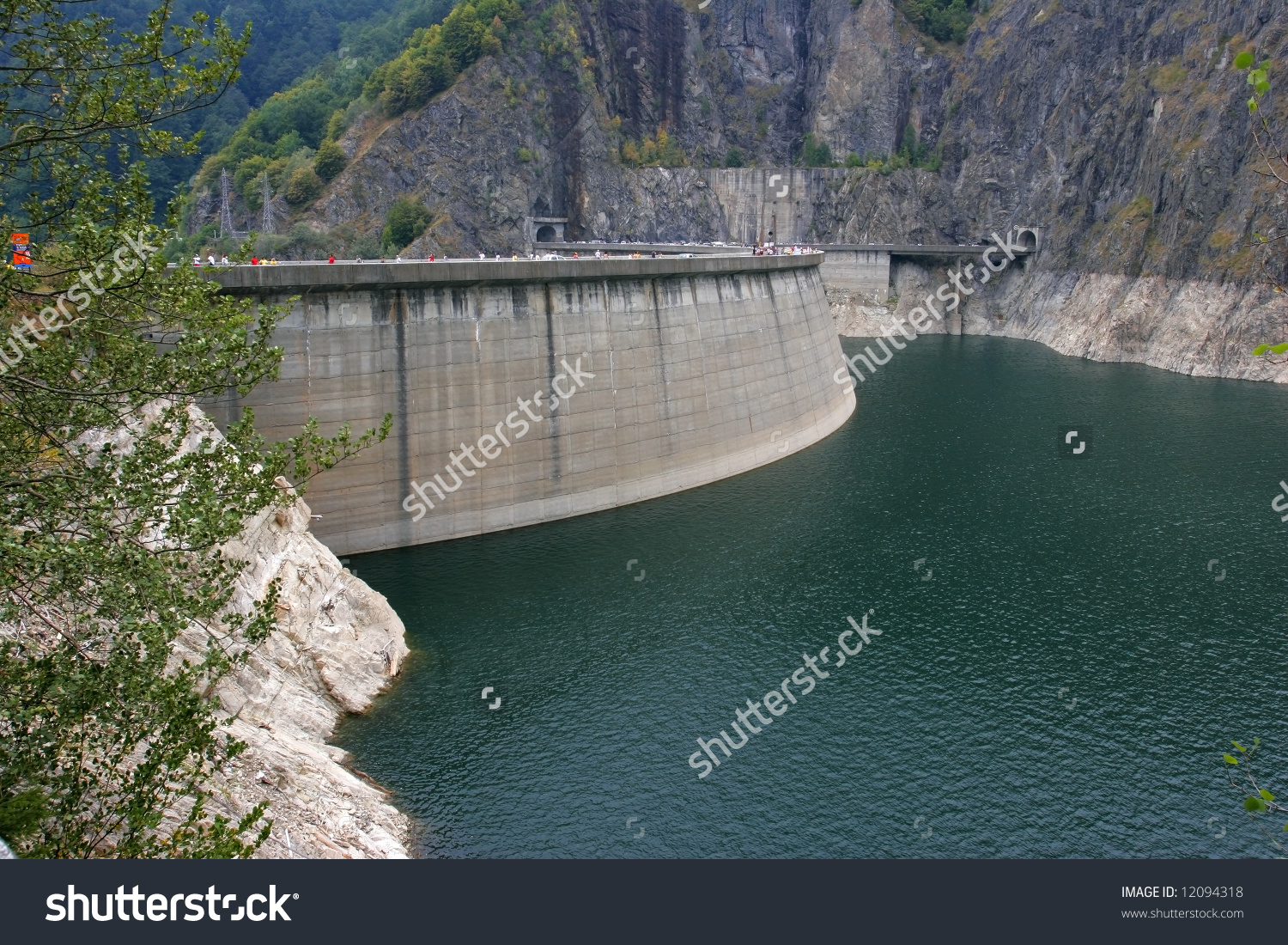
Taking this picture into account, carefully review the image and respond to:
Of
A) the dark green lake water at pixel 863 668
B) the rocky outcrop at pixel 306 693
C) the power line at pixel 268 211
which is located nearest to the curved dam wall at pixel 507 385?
the dark green lake water at pixel 863 668

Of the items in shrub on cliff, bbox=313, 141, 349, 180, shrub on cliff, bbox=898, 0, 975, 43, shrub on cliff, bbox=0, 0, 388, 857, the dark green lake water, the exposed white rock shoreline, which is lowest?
the exposed white rock shoreline

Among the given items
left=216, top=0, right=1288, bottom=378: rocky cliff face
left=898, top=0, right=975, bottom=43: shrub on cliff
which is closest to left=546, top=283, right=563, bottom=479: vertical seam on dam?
left=216, top=0, right=1288, bottom=378: rocky cliff face

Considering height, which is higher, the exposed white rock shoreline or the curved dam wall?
the curved dam wall

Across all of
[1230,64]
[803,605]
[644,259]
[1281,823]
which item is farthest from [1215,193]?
[1281,823]

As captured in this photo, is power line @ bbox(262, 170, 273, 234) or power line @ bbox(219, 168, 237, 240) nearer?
power line @ bbox(262, 170, 273, 234)

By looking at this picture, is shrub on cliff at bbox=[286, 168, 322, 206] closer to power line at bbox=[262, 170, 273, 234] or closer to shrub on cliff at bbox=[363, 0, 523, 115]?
power line at bbox=[262, 170, 273, 234]
